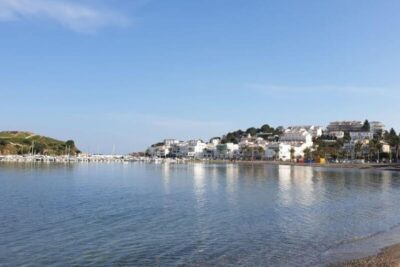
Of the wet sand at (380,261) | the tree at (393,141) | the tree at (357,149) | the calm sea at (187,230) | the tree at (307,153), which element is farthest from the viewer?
the tree at (307,153)

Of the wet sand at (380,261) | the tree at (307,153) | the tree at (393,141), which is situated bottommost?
the wet sand at (380,261)

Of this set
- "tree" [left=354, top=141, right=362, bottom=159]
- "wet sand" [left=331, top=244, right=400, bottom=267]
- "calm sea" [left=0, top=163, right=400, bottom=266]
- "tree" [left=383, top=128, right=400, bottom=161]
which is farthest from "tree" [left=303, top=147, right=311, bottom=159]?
Result: "wet sand" [left=331, top=244, right=400, bottom=267]

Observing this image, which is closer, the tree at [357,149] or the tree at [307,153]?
the tree at [357,149]

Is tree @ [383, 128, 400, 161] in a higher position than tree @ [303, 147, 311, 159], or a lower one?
higher

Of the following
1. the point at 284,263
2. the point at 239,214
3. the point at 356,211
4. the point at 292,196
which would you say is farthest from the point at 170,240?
the point at 292,196

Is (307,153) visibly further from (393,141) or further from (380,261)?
(380,261)

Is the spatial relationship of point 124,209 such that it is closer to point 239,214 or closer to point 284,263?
point 239,214

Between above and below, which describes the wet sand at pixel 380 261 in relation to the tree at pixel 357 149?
below

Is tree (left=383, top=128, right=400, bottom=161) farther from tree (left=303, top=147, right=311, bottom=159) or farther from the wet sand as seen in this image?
the wet sand

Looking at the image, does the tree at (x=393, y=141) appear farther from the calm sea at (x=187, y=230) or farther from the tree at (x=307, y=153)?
the calm sea at (x=187, y=230)

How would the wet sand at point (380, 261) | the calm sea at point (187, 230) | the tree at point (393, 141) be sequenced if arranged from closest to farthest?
the wet sand at point (380, 261), the calm sea at point (187, 230), the tree at point (393, 141)

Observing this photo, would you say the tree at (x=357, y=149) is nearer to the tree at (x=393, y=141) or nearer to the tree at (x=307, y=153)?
the tree at (x=393, y=141)

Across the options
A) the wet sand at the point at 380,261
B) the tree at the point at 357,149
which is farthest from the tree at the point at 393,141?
the wet sand at the point at 380,261

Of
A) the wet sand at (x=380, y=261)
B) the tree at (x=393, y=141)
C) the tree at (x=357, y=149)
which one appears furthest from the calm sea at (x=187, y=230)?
the tree at (x=357, y=149)
